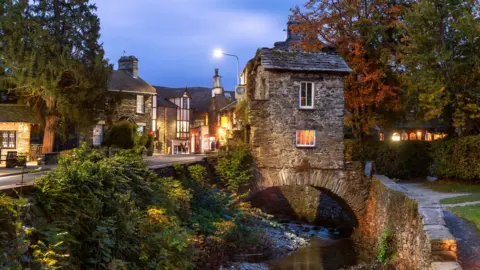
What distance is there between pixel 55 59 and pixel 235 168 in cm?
1515

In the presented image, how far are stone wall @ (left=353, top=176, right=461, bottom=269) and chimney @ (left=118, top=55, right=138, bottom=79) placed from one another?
117ft

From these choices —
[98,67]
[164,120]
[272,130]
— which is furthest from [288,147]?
[164,120]

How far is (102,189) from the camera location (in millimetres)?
9758

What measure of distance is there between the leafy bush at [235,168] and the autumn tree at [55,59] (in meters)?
13.0

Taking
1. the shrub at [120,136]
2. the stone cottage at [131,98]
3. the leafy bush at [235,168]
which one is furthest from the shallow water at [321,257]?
the stone cottage at [131,98]

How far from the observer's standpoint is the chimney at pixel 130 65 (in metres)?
52.7

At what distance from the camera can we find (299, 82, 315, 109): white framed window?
21.6 m

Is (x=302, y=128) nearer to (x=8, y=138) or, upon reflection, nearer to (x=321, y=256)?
(x=321, y=256)

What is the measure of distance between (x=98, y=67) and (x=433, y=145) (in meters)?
20.2

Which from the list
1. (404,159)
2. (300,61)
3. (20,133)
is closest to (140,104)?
(20,133)

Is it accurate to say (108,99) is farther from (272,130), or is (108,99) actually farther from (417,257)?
(417,257)

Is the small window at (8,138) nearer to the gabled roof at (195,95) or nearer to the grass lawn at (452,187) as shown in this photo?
the grass lawn at (452,187)

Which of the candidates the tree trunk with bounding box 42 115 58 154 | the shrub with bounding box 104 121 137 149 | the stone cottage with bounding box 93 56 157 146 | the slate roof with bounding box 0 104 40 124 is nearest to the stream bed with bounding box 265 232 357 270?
the shrub with bounding box 104 121 137 149

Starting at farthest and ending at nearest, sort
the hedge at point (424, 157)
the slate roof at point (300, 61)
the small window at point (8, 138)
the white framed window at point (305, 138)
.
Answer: the small window at point (8, 138) → the hedge at point (424, 157) → the white framed window at point (305, 138) → the slate roof at point (300, 61)
